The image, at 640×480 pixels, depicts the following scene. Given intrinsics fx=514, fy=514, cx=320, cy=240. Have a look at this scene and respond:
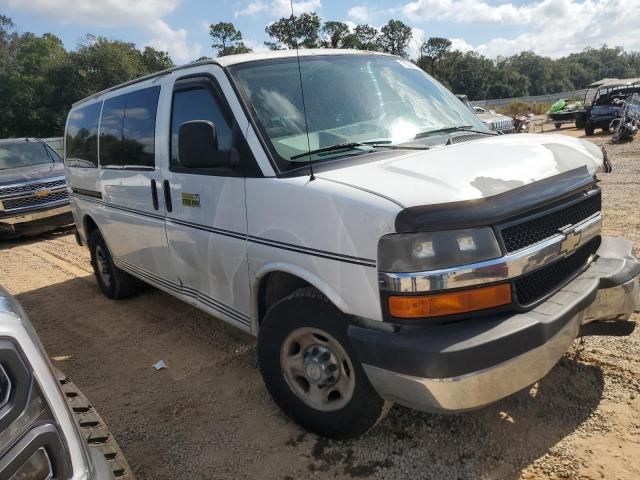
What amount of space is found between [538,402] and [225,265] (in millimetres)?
2070

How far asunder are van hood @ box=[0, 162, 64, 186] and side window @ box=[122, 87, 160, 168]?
6.51 metres

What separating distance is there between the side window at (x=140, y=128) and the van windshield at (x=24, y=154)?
759cm

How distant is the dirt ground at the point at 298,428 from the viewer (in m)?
2.64

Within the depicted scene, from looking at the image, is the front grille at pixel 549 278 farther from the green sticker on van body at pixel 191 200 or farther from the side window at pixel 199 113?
the green sticker on van body at pixel 191 200

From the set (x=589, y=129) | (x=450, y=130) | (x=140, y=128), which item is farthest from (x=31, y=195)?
(x=589, y=129)

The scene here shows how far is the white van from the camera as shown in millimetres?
2207

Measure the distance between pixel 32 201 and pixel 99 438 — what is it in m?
9.20

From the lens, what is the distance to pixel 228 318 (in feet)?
11.4

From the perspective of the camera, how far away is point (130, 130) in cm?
436

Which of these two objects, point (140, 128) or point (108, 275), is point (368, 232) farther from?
point (108, 275)

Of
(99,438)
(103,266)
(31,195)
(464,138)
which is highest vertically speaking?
(464,138)

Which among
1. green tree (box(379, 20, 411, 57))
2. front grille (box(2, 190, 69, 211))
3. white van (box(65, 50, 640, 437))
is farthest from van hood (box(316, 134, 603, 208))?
green tree (box(379, 20, 411, 57))

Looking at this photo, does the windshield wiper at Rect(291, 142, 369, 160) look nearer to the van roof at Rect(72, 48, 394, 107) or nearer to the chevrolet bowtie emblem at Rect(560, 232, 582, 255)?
the van roof at Rect(72, 48, 394, 107)

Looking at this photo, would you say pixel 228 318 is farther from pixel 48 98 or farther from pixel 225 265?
pixel 48 98
